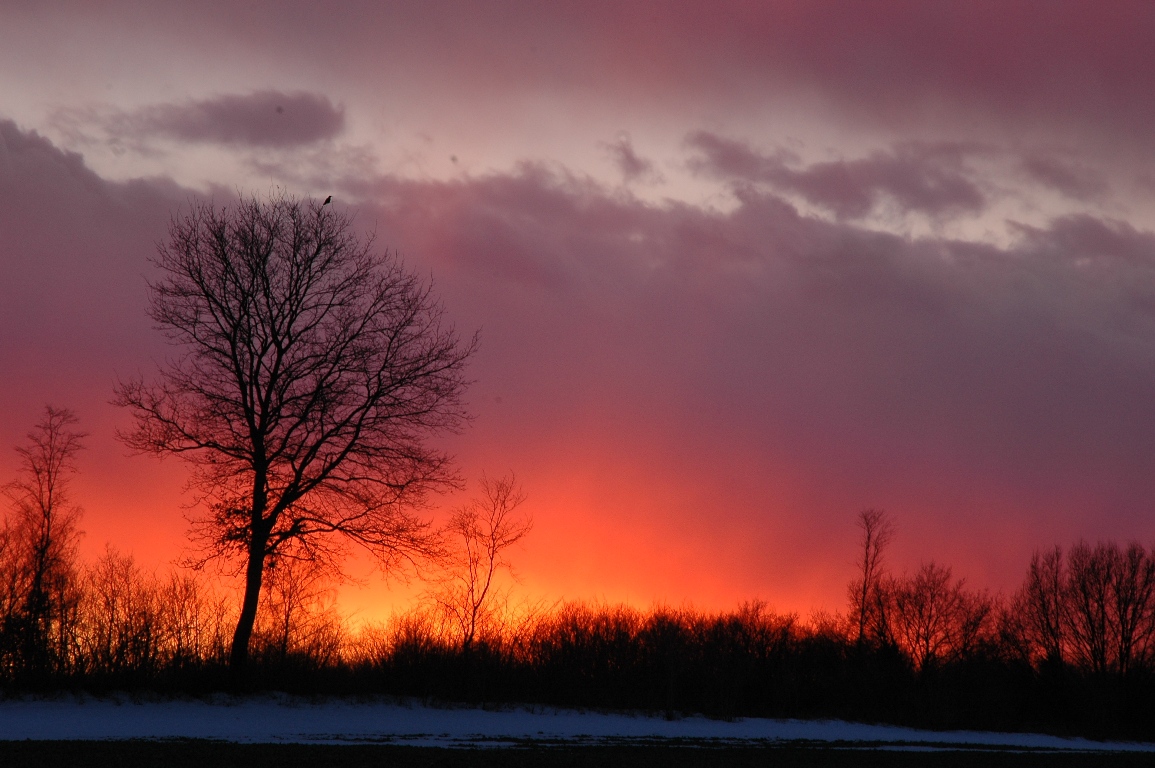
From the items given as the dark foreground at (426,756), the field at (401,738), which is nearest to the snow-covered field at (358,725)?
the field at (401,738)

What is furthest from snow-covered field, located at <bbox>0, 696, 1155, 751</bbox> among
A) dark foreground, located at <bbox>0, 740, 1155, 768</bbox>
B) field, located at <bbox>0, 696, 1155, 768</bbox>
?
dark foreground, located at <bbox>0, 740, 1155, 768</bbox>

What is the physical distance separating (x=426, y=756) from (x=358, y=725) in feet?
29.6

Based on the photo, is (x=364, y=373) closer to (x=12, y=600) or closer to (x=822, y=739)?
(x=12, y=600)

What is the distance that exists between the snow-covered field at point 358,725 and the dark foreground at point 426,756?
2276 millimetres

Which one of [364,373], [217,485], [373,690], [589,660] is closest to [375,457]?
[364,373]

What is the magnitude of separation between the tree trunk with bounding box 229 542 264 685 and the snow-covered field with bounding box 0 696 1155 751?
1.11m

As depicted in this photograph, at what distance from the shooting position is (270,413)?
31.1 metres

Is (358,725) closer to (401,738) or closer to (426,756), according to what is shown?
(401,738)

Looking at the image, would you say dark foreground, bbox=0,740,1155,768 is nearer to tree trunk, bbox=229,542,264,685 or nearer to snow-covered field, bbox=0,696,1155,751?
snow-covered field, bbox=0,696,1155,751

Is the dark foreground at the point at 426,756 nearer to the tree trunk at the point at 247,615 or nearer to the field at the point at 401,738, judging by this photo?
the field at the point at 401,738

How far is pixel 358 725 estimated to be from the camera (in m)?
27.9

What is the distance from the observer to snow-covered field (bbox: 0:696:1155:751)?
2402cm

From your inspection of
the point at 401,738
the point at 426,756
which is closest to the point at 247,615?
the point at 401,738

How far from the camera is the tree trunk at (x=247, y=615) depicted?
29953 millimetres
